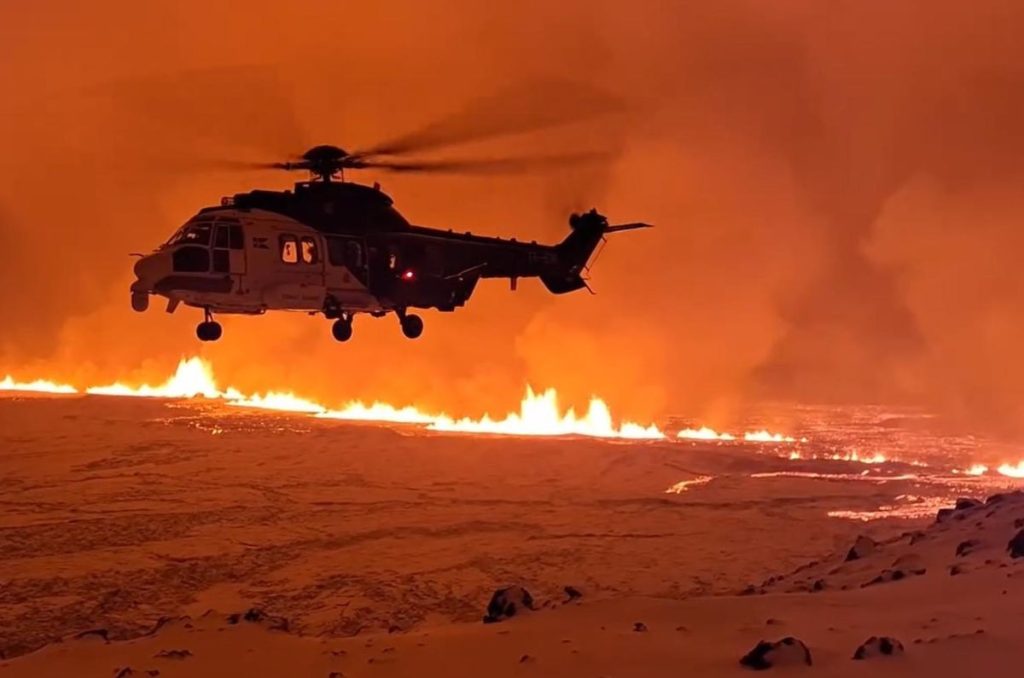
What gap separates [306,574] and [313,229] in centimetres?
1163

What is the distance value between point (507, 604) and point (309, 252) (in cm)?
579

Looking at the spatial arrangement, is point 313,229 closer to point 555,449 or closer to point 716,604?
point 716,604

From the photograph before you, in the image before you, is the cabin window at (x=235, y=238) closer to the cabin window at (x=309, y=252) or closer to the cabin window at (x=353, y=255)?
the cabin window at (x=309, y=252)

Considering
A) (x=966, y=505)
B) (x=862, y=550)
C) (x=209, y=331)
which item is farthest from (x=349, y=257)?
(x=966, y=505)

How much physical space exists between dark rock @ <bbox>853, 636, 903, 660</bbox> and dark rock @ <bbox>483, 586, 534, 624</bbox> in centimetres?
521

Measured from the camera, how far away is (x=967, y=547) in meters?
13.6

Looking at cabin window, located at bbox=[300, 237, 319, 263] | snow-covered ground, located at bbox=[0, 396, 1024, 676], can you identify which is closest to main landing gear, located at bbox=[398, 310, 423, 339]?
cabin window, located at bbox=[300, 237, 319, 263]

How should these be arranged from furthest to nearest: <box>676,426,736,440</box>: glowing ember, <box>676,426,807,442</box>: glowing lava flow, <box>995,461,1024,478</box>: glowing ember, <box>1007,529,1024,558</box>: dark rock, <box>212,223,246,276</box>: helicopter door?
1. <box>676,426,736,440</box>: glowing ember
2. <box>676,426,807,442</box>: glowing lava flow
3. <box>995,461,1024,478</box>: glowing ember
4. <box>1007,529,1024,558</box>: dark rock
5. <box>212,223,246,276</box>: helicopter door

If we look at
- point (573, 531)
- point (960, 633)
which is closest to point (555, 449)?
point (573, 531)

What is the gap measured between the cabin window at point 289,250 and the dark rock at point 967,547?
11.4m

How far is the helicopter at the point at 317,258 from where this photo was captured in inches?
440

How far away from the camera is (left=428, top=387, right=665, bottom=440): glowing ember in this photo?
2223 inches

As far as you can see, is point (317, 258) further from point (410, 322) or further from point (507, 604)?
point (507, 604)

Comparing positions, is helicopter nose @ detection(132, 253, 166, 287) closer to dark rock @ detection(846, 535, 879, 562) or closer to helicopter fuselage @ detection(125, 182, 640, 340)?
helicopter fuselage @ detection(125, 182, 640, 340)
